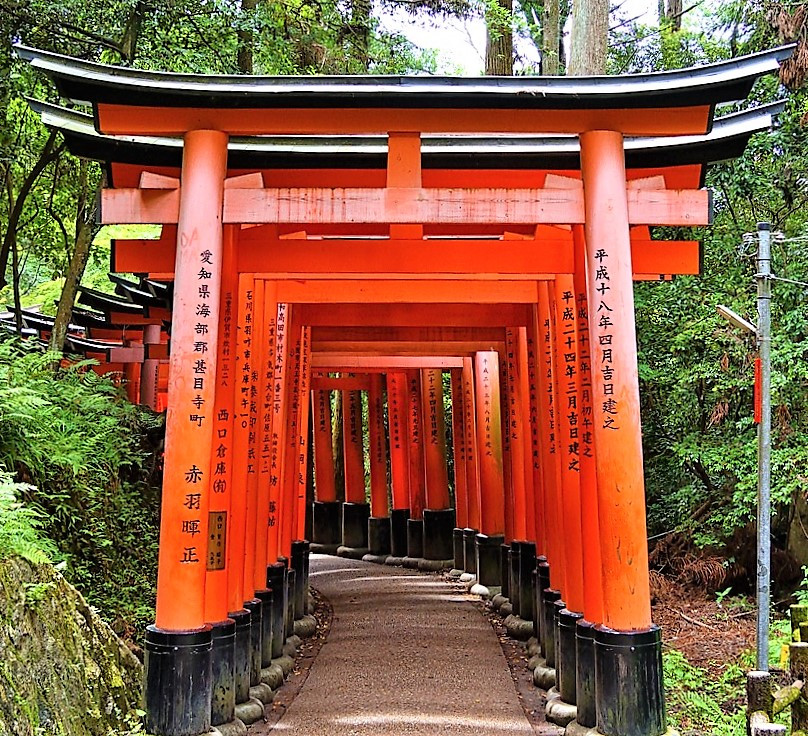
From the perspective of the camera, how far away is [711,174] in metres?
12.5

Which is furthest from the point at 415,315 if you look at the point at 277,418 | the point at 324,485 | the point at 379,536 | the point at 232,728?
the point at 324,485

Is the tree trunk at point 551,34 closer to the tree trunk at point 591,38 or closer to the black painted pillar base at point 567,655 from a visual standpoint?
the tree trunk at point 591,38

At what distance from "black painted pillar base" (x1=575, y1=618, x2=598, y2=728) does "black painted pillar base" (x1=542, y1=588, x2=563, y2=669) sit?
1.91 m

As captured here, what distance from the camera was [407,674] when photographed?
30.0ft

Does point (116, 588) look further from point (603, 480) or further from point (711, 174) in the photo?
point (711, 174)

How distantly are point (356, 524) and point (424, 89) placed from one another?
1540 centimetres

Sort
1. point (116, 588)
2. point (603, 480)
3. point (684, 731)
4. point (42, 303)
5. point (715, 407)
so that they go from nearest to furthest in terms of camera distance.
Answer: point (603, 480), point (684, 731), point (116, 588), point (715, 407), point (42, 303)

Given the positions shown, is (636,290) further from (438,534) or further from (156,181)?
(156,181)

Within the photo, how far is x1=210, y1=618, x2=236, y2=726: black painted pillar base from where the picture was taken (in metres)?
6.50

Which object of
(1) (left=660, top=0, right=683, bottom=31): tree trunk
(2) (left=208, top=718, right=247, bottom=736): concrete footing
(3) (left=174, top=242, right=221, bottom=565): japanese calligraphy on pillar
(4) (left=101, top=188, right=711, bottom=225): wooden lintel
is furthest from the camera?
(1) (left=660, top=0, right=683, bottom=31): tree trunk

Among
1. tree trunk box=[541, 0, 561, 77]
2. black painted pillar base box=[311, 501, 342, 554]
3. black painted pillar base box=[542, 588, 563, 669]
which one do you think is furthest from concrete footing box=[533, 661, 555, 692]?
black painted pillar base box=[311, 501, 342, 554]

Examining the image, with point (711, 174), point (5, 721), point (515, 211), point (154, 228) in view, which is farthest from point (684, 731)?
point (154, 228)

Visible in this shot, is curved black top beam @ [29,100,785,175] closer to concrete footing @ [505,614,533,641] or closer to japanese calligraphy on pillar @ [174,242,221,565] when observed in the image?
japanese calligraphy on pillar @ [174,242,221,565]

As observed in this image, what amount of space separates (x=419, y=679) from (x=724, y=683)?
126 inches
